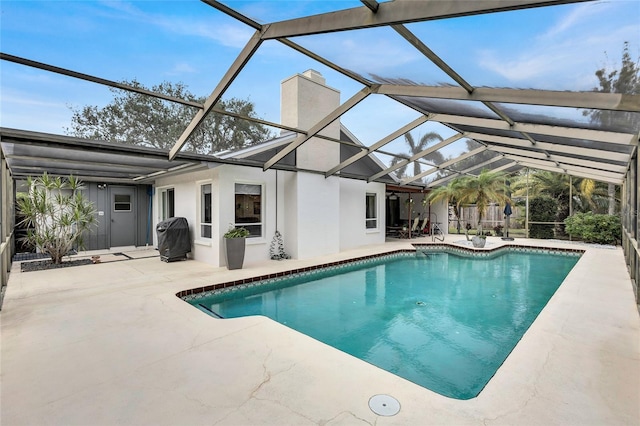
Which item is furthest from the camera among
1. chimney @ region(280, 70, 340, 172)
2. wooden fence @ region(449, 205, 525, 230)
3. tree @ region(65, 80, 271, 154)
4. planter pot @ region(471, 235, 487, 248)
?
tree @ region(65, 80, 271, 154)

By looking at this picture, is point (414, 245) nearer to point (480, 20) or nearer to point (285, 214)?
point (285, 214)

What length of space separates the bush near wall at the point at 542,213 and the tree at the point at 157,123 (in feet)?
53.1

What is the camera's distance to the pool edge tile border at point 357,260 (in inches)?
246

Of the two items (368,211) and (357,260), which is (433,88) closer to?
(357,260)

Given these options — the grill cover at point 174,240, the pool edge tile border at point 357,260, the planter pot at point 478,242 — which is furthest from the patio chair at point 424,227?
the grill cover at point 174,240

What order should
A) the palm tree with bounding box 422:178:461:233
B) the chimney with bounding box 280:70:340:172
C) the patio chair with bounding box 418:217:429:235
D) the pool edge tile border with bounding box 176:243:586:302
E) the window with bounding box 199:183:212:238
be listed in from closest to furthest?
the pool edge tile border with bounding box 176:243:586:302 → the window with bounding box 199:183:212:238 → the chimney with bounding box 280:70:340:172 → the palm tree with bounding box 422:178:461:233 → the patio chair with bounding box 418:217:429:235

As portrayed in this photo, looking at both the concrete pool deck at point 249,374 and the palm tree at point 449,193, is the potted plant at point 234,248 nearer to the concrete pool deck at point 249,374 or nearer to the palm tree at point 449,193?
the concrete pool deck at point 249,374

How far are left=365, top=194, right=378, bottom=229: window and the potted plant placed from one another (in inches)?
269

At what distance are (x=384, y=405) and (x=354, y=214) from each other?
34.0ft

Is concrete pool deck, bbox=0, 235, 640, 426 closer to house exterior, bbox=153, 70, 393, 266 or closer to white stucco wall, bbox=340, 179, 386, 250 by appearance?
house exterior, bbox=153, 70, 393, 266

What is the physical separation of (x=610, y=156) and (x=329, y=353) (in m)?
7.07

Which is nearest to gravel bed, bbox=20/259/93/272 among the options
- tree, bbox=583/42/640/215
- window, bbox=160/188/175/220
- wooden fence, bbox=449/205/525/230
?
window, bbox=160/188/175/220

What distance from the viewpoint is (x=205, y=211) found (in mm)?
9070

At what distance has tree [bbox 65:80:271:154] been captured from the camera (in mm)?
18703
